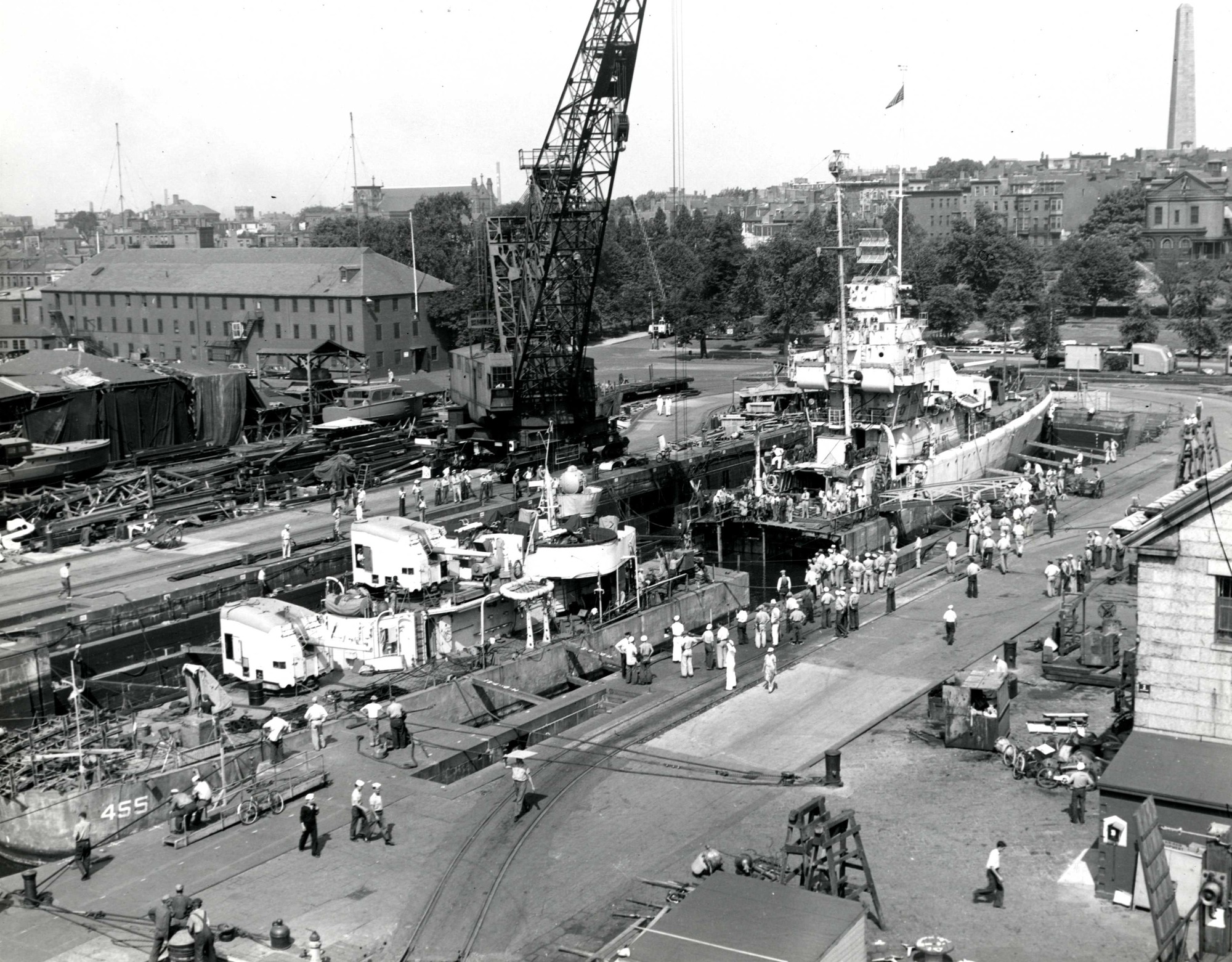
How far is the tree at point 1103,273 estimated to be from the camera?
331 ft

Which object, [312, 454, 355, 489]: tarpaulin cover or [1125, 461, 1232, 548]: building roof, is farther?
[312, 454, 355, 489]: tarpaulin cover

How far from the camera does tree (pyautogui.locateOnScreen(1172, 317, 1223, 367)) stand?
7762 centimetres

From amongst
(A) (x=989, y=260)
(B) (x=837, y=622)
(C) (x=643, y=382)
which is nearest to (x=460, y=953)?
(B) (x=837, y=622)

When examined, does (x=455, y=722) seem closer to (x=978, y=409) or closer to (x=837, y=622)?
(x=837, y=622)

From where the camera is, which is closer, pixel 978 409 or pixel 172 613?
pixel 172 613

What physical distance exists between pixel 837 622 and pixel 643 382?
156ft

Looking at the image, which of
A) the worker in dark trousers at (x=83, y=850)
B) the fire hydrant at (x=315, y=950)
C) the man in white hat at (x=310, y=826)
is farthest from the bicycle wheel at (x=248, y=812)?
the fire hydrant at (x=315, y=950)

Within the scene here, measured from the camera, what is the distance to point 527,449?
177 feet

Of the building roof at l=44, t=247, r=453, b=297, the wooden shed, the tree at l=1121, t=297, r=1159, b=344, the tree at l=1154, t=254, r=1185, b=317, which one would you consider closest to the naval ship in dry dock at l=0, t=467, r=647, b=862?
the wooden shed

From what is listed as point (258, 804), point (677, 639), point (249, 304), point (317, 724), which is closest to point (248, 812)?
point (258, 804)

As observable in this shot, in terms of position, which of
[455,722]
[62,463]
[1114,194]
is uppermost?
[1114,194]

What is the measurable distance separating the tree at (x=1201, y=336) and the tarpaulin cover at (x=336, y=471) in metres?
52.5

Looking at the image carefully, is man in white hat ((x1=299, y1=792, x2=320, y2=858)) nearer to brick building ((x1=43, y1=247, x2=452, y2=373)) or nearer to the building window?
the building window

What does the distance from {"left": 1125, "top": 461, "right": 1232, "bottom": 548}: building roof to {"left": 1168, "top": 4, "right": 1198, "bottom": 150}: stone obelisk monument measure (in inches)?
5123
